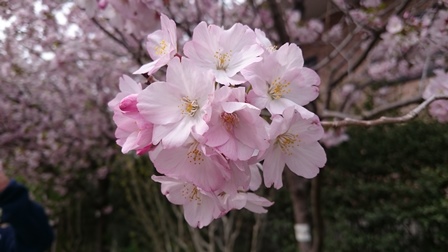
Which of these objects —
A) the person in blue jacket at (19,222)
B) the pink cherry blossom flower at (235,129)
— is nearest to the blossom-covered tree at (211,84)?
the pink cherry blossom flower at (235,129)


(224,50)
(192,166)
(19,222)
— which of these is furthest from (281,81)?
(19,222)

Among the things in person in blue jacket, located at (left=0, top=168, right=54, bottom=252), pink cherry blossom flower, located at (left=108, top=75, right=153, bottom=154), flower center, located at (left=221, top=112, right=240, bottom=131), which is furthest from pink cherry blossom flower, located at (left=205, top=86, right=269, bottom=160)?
person in blue jacket, located at (left=0, top=168, right=54, bottom=252)

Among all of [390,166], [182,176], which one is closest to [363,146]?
[390,166]

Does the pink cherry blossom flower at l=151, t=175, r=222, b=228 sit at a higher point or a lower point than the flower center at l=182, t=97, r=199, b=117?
lower

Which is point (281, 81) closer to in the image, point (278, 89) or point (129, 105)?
point (278, 89)

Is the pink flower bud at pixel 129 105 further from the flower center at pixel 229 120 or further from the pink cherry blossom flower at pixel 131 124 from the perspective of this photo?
the flower center at pixel 229 120

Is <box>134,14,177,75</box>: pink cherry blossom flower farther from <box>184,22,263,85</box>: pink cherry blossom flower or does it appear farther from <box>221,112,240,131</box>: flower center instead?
<box>221,112,240,131</box>: flower center
